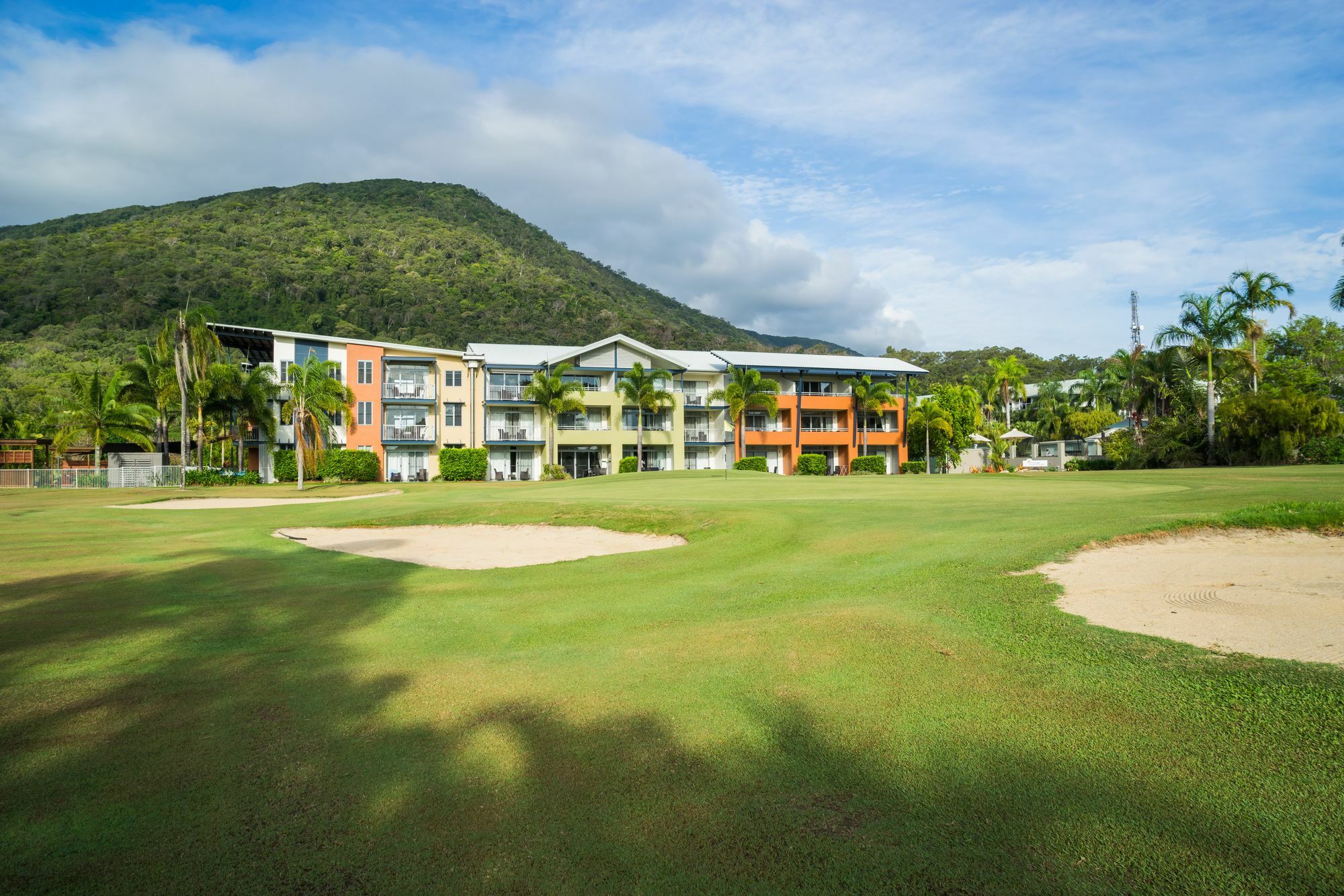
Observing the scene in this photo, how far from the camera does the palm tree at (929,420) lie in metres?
64.4

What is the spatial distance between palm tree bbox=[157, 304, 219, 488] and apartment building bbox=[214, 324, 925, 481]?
17.3 ft

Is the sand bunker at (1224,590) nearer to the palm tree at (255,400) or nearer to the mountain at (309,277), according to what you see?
the palm tree at (255,400)

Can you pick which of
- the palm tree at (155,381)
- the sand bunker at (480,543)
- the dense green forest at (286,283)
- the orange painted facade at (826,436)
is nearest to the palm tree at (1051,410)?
the orange painted facade at (826,436)

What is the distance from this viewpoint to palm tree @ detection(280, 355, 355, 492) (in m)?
49.9

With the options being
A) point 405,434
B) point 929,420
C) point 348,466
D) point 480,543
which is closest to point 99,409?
point 348,466

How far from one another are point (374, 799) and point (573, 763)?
4.01 feet

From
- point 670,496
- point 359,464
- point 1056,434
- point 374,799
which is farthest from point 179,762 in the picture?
point 1056,434

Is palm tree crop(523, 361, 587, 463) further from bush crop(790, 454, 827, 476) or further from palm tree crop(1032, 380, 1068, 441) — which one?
palm tree crop(1032, 380, 1068, 441)

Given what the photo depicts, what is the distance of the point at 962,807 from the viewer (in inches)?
164

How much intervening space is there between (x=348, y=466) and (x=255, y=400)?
7.60 metres

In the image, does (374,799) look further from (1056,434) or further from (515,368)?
(1056,434)

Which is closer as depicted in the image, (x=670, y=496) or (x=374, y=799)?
(x=374, y=799)

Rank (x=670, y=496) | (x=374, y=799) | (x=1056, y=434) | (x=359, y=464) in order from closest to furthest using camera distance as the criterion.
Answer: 1. (x=374, y=799)
2. (x=670, y=496)
3. (x=359, y=464)
4. (x=1056, y=434)

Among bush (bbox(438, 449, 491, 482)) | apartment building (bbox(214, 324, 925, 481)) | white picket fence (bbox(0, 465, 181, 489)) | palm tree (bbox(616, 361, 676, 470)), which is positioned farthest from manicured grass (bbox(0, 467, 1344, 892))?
apartment building (bbox(214, 324, 925, 481))
